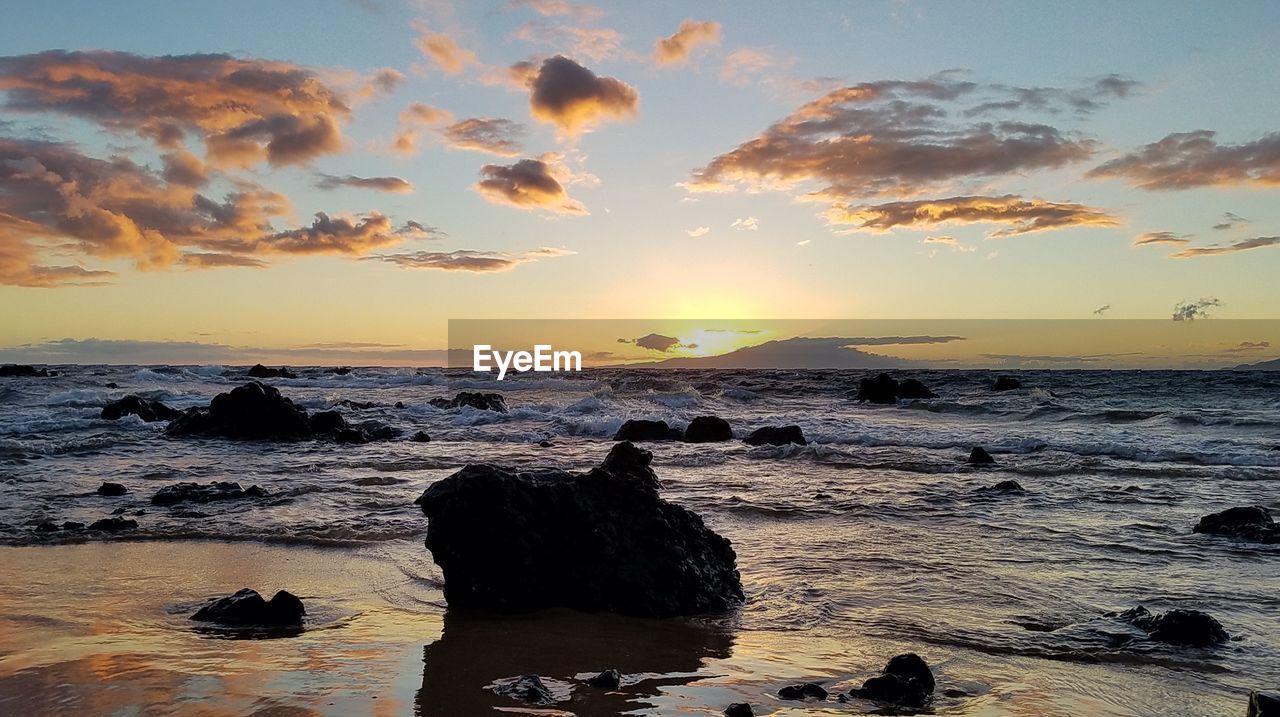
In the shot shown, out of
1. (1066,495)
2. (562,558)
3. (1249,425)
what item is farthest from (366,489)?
(1249,425)

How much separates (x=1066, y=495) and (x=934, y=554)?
5949mm

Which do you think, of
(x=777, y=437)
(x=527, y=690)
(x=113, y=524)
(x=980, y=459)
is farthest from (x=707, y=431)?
(x=527, y=690)

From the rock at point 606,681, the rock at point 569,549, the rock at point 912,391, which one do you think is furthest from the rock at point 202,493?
the rock at point 912,391

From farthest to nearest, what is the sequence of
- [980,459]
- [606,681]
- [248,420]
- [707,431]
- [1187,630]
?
[707,431]
[248,420]
[980,459]
[1187,630]
[606,681]

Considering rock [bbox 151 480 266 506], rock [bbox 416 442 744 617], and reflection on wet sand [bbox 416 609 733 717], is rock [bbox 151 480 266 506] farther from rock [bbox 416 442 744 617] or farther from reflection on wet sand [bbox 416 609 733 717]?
reflection on wet sand [bbox 416 609 733 717]

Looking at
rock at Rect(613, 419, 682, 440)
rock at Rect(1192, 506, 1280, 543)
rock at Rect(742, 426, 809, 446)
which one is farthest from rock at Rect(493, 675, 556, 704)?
rock at Rect(613, 419, 682, 440)

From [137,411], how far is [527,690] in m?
27.6

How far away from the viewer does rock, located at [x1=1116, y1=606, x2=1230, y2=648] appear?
20.1 ft

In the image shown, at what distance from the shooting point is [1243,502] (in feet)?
43.8

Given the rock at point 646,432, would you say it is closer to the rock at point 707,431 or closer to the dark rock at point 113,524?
the rock at point 707,431

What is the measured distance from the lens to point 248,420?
77.5ft

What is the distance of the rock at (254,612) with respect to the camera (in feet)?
20.9

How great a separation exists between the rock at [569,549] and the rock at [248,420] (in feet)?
58.9

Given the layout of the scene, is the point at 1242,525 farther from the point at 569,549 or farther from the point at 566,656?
the point at 566,656
